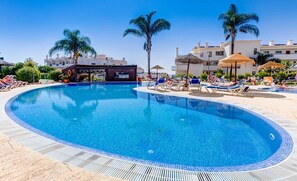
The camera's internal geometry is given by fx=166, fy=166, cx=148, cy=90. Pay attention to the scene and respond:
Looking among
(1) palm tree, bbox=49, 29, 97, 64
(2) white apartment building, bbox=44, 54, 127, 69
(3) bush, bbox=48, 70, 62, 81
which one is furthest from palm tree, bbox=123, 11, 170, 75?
(2) white apartment building, bbox=44, 54, 127, 69

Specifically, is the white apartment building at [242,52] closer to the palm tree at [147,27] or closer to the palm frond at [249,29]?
the palm tree at [147,27]

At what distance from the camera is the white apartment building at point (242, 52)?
1284 inches

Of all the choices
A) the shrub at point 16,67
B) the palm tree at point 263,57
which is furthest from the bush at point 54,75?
the palm tree at point 263,57

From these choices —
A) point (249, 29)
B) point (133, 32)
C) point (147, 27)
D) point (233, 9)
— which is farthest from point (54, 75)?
point (249, 29)

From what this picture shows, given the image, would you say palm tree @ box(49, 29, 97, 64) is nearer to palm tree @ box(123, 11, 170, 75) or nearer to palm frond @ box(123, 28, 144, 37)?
palm frond @ box(123, 28, 144, 37)

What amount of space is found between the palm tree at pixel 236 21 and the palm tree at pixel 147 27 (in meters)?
8.02

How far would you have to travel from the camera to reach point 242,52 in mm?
33188

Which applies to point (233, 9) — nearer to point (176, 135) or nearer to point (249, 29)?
point (249, 29)

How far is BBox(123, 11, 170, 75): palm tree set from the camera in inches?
978

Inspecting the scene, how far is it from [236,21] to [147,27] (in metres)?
12.1

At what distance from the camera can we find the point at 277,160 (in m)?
3.05

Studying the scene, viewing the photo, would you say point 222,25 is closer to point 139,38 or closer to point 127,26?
point 139,38

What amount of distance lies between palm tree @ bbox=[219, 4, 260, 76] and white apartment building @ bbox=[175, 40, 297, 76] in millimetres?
11747

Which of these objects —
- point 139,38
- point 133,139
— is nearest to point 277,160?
point 133,139
